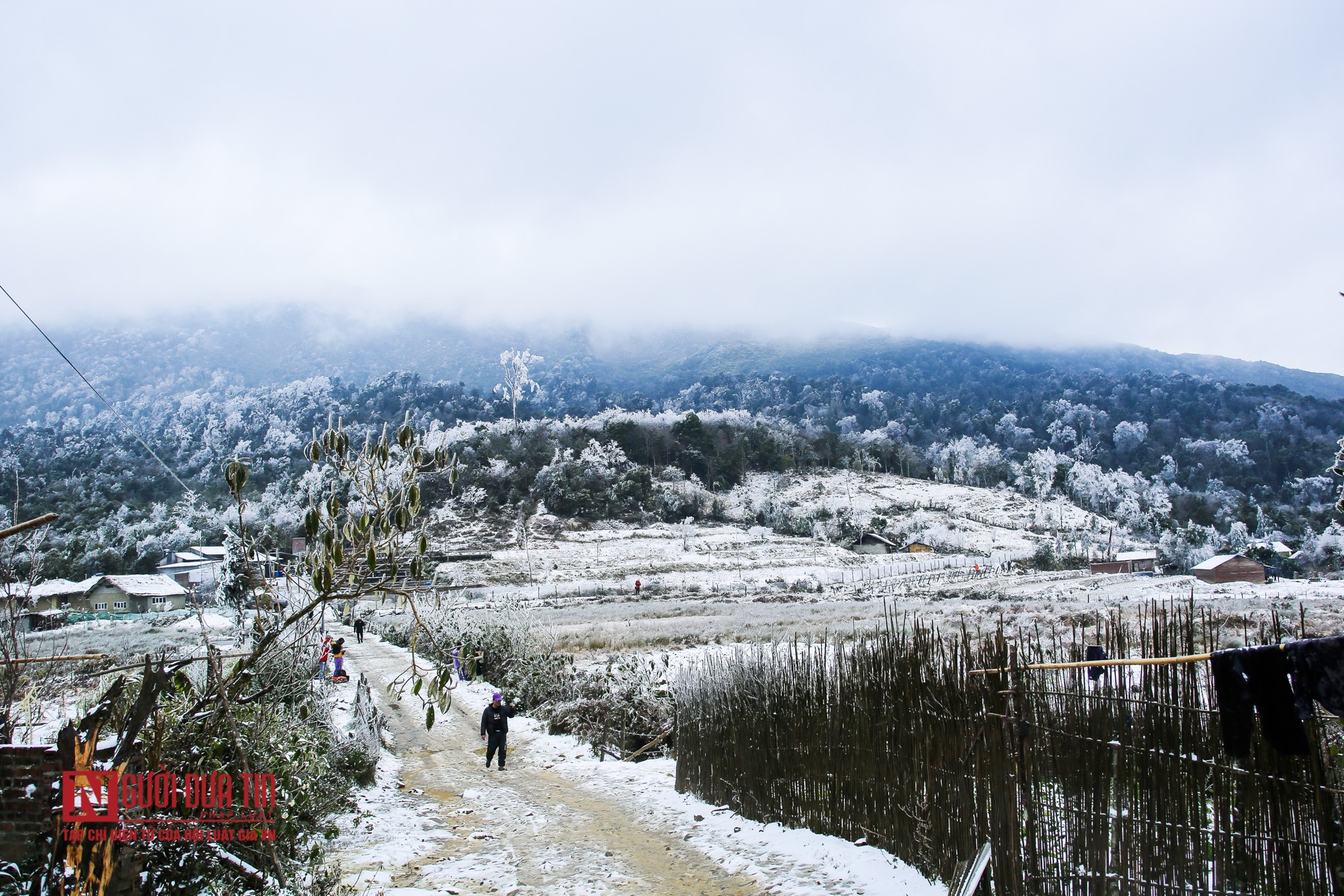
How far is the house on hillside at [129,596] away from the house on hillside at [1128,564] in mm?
63181

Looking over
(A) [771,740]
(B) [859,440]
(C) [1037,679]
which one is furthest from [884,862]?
(B) [859,440]

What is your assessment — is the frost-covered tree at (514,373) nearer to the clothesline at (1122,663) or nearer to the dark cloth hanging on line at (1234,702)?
the clothesline at (1122,663)

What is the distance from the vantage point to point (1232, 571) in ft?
151

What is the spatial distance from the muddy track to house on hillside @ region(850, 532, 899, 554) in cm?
5841

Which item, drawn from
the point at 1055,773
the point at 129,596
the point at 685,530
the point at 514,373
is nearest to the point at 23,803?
the point at 1055,773

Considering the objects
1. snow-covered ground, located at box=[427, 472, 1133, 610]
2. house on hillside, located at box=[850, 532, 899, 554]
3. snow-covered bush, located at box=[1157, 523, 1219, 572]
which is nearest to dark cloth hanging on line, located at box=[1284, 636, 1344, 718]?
snow-covered ground, located at box=[427, 472, 1133, 610]

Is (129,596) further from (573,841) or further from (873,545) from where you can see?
(873,545)

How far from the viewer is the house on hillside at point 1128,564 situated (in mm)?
55150

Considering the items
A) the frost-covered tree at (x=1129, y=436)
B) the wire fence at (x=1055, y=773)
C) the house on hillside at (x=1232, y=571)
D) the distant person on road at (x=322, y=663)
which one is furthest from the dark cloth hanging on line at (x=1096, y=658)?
the frost-covered tree at (x=1129, y=436)

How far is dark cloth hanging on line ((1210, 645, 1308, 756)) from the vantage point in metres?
3.17

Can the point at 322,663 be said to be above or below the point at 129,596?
above

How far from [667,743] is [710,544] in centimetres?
5353

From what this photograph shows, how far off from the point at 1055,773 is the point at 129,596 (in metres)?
60.1

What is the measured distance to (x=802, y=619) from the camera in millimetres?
28969
